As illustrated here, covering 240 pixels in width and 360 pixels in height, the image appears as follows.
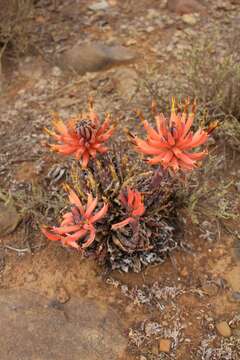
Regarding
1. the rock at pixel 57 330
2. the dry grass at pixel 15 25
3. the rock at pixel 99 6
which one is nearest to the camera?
the rock at pixel 57 330

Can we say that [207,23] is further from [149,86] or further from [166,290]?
[166,290]

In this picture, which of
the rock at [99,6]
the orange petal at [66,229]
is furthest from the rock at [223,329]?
the rock at [99,6]

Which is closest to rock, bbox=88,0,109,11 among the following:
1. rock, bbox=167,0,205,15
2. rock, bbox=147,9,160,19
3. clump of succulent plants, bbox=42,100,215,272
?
rock, bbox=147,9,160,19

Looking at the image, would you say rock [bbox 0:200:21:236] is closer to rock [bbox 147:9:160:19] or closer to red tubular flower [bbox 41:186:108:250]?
red tubular flower [bbox 41:186:108:250]

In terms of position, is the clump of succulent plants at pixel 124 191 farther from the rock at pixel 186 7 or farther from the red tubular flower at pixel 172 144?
the rock at pixel 186 7

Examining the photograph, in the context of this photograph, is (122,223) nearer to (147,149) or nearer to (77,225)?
(77,225)

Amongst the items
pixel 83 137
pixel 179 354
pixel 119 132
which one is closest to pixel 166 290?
pixel 179 354
